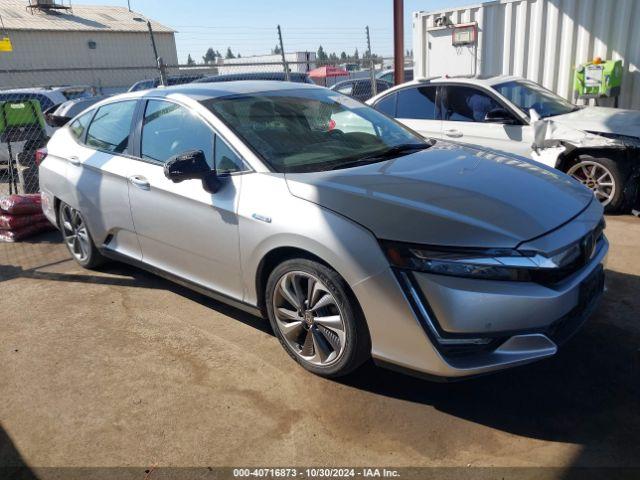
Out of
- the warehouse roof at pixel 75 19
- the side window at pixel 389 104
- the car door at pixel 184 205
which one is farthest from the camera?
the warehouse roof at pixel 75 19

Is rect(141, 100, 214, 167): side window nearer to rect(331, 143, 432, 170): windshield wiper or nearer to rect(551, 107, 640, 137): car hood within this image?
rect(331, 143, 432, 170): windshield wiper

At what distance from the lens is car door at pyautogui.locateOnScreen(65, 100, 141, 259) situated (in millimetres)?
4148

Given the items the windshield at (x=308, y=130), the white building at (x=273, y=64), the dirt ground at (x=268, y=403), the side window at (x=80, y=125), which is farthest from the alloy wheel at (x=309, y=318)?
the white building at (x=273, y=64)

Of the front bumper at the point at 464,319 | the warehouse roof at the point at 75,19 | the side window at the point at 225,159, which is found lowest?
the front bumper at the point at 464,319

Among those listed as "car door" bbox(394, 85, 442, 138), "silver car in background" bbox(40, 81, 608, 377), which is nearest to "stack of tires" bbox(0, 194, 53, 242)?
"silver car in background" bbox(40, 81, 608, 377)

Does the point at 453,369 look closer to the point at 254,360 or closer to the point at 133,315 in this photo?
the point at 254,360

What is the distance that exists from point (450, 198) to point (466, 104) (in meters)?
4.12

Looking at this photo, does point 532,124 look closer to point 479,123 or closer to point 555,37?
point 479,123

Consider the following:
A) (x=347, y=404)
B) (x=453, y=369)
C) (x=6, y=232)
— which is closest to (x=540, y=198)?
(x=453, y=369)

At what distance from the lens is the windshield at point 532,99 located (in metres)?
6.31

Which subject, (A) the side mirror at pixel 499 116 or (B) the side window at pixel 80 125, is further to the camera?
(A) the side mirror at pixel 499 116

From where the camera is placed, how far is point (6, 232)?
20.8ft

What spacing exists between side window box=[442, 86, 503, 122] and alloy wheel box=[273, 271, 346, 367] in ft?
13.8

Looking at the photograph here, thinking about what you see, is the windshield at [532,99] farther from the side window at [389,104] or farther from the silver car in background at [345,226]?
the silver car in background at [345,226]
